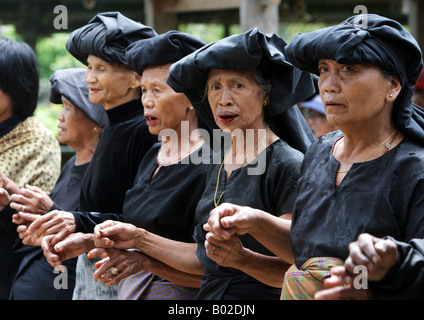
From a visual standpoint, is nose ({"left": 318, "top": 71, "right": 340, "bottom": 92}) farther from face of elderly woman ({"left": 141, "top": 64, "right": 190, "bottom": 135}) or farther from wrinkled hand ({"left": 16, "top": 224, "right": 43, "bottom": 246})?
wrinkled hand ({"left": 16, "top": 224, "right": 43, "bottom": 246})

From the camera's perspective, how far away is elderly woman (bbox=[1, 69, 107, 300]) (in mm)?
4102

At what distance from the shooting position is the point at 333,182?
7.75ft

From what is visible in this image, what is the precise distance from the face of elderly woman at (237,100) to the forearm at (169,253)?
Answer: 594mm

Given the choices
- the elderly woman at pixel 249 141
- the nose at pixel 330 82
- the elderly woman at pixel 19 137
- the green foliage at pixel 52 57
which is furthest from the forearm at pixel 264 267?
the green foliage at pixel 52 57

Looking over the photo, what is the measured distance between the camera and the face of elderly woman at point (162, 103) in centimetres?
329

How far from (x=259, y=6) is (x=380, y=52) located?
143 inches

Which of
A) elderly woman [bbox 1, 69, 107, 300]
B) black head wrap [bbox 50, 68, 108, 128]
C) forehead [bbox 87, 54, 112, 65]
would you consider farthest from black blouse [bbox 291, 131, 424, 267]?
black head wrap [bbox 50, 68, 108, 128]

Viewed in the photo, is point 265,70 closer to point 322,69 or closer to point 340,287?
point 322,69

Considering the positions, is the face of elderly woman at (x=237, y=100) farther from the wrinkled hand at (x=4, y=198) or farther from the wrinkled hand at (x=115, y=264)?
the wrinkled hand at (x=4, y=198)

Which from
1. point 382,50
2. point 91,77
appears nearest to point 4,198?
point 91,77

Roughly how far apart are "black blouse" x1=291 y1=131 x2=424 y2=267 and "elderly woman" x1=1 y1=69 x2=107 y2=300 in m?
2.00

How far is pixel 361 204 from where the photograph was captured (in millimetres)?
2232

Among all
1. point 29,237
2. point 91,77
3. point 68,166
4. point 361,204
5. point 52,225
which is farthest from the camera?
point 68,166

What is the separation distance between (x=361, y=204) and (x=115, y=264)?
1228 millimetres
